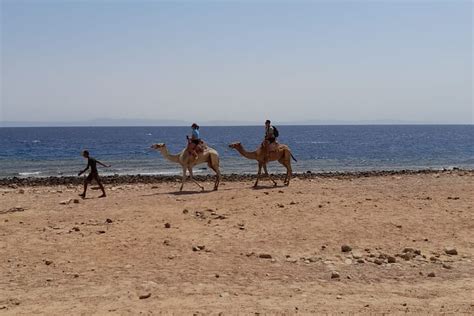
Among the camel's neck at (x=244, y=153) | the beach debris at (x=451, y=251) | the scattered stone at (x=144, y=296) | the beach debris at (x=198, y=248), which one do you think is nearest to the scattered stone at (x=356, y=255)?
the beach debris at (x=451, y=251)

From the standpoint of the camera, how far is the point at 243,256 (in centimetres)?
1195

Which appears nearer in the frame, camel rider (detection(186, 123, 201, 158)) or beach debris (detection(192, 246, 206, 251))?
beach debris (detection(192, 246, 206, 251))

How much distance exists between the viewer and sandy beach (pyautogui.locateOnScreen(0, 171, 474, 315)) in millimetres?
9328

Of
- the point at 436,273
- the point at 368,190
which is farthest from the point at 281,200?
the point at 436,273

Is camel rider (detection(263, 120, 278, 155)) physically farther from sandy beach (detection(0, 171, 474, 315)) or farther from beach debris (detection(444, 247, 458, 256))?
beach debris (detection(444, 247, 458, 256))

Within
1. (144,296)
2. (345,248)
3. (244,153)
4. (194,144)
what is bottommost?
(144,296)

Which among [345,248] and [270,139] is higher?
[270,139]

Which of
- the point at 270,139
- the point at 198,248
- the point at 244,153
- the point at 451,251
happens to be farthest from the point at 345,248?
the point at 244,153

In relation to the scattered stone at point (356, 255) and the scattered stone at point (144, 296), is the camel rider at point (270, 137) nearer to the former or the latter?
the scattered stone at point (356, 255)

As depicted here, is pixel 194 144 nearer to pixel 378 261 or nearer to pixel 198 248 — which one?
pixel 198 248

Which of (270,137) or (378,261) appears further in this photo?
(270,137)

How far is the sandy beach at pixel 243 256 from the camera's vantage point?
933 centimetres

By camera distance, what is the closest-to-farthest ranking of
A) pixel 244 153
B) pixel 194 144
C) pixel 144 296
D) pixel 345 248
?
pixel 144 296 < pixel 345 248 < pixel 194 144 < pixel 244 153

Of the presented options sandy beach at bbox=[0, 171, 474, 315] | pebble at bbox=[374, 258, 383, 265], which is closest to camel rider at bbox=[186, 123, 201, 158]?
sandy beach at bbox=[0, 171, 474, 315]
